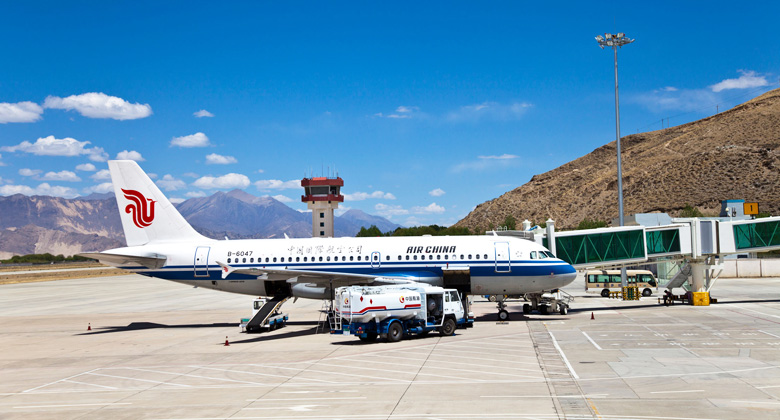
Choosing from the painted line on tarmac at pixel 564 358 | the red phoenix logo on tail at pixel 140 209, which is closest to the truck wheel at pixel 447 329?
the painted line on tarmac at pixel 564 358

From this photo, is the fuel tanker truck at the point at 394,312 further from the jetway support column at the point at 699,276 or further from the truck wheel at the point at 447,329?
the jetway support column at the point at 699,276

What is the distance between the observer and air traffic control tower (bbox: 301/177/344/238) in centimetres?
15138

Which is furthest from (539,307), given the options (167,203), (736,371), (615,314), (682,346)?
(167,203)

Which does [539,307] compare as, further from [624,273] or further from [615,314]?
[624,273]

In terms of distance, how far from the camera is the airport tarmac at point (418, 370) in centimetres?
1820

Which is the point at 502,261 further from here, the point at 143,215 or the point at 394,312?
the point at 143,215

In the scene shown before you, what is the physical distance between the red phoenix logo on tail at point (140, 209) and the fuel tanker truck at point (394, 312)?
17.8 meters

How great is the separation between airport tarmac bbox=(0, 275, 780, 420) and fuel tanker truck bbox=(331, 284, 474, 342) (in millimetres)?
871

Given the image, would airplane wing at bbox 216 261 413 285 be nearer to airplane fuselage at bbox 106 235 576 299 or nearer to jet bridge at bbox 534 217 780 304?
airplane fuselage at bbox 106 235 576 299

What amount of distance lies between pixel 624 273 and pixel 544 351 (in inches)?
1407

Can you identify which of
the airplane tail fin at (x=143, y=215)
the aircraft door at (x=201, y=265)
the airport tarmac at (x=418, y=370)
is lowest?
the airport tarmac at (x=418, y=370)

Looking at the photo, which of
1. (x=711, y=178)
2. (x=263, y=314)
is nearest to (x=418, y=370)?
(x=263, y=314)

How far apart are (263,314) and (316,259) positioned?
5285mm

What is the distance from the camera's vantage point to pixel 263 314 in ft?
128
